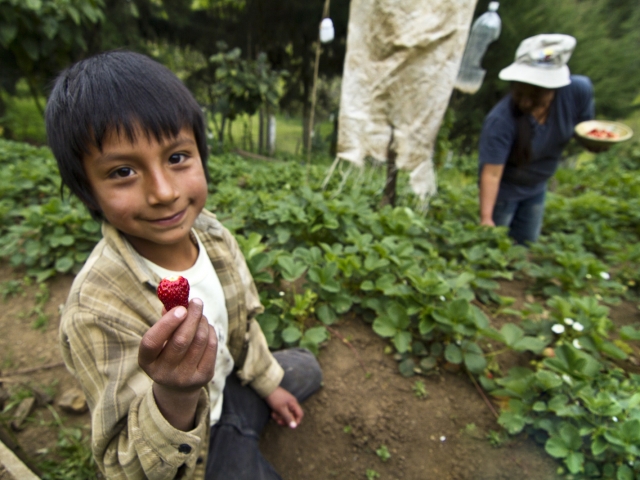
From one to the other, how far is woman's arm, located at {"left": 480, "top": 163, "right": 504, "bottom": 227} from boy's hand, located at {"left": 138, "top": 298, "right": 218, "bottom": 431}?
2.73 m

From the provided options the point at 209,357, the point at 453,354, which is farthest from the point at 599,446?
the point at 209,357

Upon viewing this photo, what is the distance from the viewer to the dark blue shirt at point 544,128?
2748mm

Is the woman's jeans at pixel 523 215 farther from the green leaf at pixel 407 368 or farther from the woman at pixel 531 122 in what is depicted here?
the green leaf at pixel 407 368

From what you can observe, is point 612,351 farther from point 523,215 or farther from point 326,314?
point 523,215

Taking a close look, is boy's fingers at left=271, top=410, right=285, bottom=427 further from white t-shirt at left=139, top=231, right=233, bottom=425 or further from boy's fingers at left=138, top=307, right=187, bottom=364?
boy's fingers at left=138, top=307, right=187, bottom=364

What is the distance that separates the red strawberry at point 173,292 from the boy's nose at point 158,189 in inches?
10.6

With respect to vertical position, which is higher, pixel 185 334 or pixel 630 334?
pixel 185 334

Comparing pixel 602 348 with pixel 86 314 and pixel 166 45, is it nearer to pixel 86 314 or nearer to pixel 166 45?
pixel 86 314

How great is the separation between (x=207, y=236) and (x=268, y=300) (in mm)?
658

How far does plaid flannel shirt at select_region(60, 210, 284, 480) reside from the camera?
2.69 ft

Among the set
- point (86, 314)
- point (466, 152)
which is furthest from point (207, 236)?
point (466, 152)

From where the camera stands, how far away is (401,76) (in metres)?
2.63

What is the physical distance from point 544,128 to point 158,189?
2.92 meters

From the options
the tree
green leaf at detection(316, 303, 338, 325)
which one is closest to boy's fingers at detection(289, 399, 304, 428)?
green leaf at detection(316, 303, 338, 325)
